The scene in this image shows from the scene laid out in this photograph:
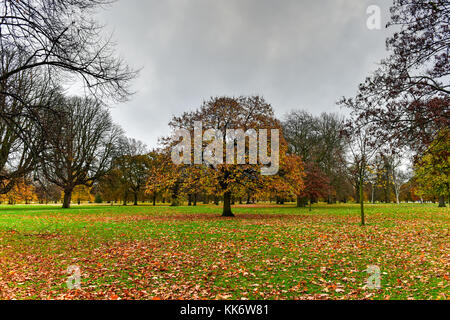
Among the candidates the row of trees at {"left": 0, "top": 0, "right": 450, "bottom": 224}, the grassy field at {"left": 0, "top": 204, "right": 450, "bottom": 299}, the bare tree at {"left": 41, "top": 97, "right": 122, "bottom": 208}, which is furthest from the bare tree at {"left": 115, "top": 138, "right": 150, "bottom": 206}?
the grassy field at {"left": 0, "top": 204, "right": 450, "bottom": 299}

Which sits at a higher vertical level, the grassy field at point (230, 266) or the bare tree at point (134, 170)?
the bare tree at point (134, 170)

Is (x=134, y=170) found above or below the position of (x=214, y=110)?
below

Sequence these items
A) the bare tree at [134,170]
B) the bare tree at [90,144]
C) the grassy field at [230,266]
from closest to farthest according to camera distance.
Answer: the grassy field at [230,266] → the bare tree at [90,144] → the bare tree at [134,170]

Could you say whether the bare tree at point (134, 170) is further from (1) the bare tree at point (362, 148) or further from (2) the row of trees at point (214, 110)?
(1) the bare tree at point (362, 148)

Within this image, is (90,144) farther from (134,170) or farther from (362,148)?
(362,148)

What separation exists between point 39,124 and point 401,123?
39.4 feet

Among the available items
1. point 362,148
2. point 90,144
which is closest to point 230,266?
point 362,148

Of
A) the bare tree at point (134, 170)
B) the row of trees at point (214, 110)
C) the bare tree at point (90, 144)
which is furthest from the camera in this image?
the bare tree at point (134, 170)

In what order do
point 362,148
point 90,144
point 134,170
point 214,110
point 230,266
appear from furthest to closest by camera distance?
point 134,170 → point 90,144 → point 214,110 → point 362,148 → point 230,266

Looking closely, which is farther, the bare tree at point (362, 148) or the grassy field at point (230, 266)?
the bare tree at point (362, 148)

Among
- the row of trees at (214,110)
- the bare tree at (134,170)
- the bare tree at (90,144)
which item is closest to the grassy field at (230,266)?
the row of trees at (214,110)

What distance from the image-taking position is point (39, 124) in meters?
7.62

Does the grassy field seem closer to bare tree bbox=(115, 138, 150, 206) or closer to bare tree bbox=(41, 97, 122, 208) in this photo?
bare tree bbox=(41, 97, 122, 208)
